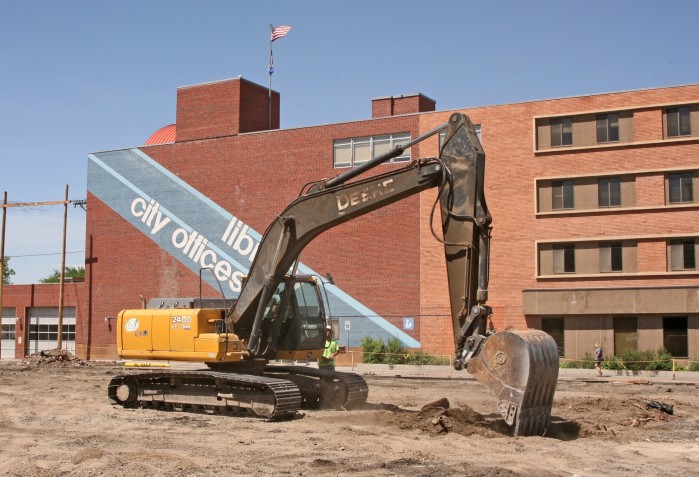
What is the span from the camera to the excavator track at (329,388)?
759 inches

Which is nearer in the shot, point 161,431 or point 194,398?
point 161,431

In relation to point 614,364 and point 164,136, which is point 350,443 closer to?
point 614,364

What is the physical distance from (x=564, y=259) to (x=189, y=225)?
23116 millimetres

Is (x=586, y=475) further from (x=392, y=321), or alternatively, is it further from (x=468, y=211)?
(x=392, y=321)

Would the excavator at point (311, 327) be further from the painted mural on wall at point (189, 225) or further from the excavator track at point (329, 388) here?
the painted mural on wall at point (189, 225)

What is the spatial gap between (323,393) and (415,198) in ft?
95.4

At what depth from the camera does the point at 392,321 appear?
4738cm

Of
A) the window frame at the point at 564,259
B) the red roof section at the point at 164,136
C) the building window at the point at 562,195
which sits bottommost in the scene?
the window frame at the point at 564,259

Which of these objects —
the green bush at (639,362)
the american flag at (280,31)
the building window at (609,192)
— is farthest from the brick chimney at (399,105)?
the green bush at (639,362)

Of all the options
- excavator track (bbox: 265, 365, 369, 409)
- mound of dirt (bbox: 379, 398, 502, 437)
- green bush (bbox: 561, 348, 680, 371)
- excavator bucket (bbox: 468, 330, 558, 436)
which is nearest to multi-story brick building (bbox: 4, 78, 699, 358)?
green bush (bbox: 561, 348, 680, 371)

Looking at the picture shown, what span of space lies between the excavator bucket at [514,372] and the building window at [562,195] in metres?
31.8

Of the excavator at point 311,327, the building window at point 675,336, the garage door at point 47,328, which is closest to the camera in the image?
the excavator at point 311,327

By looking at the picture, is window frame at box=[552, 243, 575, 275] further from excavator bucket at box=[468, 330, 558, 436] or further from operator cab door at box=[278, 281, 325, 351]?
excavator bucket at box=[468, 330, 558, 436]

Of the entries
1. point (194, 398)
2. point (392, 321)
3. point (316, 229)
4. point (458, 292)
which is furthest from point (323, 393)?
point (392, 321)
